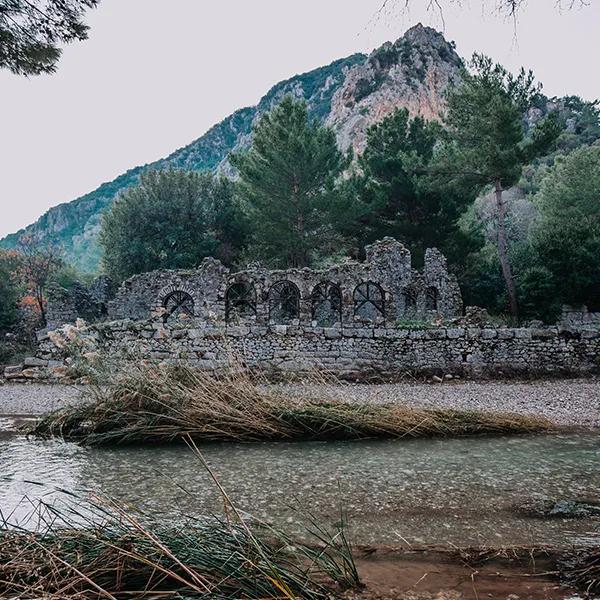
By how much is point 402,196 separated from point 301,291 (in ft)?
31.2

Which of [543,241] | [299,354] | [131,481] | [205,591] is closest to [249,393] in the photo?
[131,481]

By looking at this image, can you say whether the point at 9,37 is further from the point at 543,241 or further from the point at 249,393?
the point at 543,241

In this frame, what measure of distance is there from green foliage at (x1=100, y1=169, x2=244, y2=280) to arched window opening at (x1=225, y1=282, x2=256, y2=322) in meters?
5.95

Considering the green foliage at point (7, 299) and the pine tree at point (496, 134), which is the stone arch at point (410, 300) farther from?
the green foliage at point (7, 299)

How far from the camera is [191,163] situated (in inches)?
3937

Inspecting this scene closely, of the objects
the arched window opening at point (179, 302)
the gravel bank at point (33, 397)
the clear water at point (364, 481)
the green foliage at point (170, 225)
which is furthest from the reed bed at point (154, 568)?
the green foliage at point (170, 225)

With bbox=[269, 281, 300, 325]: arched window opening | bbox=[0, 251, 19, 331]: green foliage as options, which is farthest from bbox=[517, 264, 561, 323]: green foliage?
bbox=[0, 251, 19, 331]: green foliage

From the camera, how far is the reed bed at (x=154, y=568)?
1982mm

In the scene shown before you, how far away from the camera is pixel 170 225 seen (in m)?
28.5

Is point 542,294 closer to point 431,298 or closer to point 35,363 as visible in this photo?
point 431,298

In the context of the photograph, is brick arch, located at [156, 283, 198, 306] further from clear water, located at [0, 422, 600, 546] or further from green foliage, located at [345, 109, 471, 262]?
clear water, located at [0, 422, 600, 546]

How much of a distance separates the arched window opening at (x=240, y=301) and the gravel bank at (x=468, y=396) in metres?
9.11

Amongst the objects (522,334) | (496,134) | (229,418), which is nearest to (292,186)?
(496,134)

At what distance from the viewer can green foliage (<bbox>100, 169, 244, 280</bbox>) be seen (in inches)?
1102
